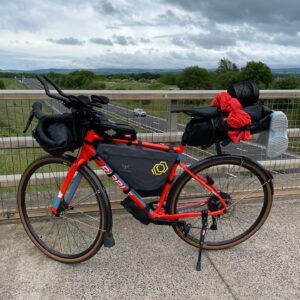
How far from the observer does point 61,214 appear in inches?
98.2

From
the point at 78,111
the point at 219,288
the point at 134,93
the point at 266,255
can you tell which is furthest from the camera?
the point at 134,93

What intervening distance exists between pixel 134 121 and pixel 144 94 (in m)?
0.26

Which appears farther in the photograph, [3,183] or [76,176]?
[3,183]

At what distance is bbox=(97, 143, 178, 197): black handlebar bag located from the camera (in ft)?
7.48

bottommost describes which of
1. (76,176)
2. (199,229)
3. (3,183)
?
(199,229)

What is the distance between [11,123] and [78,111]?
127 centimetres

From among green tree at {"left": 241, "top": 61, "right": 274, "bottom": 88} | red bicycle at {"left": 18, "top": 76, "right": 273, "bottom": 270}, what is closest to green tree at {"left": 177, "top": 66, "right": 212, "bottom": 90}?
green tree at {"left": 241, "top": 61, "right": 274, "bottom": 88}

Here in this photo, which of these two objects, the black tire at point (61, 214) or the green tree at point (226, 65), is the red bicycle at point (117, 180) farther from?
the green tree at point (226, 65)

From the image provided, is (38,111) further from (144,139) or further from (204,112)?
(144,139)

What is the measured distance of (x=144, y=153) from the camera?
7.57 feet

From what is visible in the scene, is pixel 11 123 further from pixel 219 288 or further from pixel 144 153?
pixel 219 288

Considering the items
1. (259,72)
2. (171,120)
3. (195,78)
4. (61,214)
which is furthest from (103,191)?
(195,78)

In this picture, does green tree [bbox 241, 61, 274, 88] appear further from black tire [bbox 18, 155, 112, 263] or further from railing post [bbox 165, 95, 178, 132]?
black tire [bbox 18, 155, 112, 263]

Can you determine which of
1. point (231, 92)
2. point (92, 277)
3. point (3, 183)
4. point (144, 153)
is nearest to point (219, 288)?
point (92, 277)
